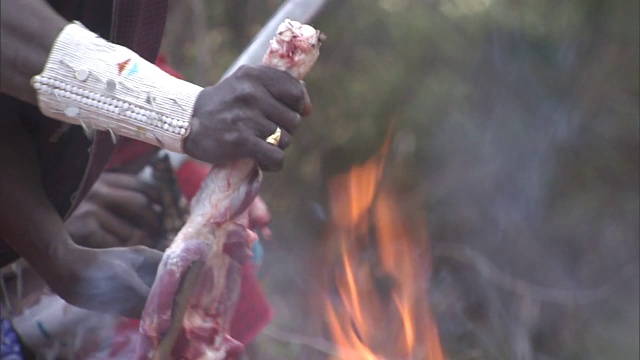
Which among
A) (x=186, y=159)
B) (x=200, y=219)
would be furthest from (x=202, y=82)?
(x=200, y=219)

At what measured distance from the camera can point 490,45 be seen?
13.7 ft

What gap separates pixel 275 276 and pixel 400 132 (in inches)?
28.4

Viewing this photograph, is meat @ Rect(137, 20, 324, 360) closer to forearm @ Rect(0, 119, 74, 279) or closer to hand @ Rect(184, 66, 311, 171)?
hand @ Rect(184, 66, 311, 171)

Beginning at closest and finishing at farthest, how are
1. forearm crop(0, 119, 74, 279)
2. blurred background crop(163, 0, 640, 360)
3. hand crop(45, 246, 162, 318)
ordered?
forearm crop(0, 119, 74, 279), hand crop(45, 246, 162, 318), blurred background crop(163, 0, 640, 360)

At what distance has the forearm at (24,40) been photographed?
5.84ft

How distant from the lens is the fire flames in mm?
2549

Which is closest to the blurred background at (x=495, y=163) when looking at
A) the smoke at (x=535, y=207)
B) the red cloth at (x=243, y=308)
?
the smoke at (x=535, y=207)

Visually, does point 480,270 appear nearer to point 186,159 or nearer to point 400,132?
point 400,132

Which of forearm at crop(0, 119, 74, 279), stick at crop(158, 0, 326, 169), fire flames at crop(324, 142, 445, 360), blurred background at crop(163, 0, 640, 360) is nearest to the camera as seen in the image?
forearm at crop(0, 119, 74, 279)

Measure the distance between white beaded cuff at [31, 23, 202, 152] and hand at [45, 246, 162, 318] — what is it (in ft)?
1.77

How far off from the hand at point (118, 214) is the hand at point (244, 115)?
105 cm

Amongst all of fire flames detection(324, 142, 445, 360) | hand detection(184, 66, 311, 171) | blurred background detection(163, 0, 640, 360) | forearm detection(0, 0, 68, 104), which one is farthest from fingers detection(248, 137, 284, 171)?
blurred background detection(163, 0, 640, 360)

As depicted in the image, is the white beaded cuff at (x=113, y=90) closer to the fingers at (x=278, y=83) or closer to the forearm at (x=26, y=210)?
the fingers at (x=278, y=83)

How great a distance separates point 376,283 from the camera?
3.55 metres
